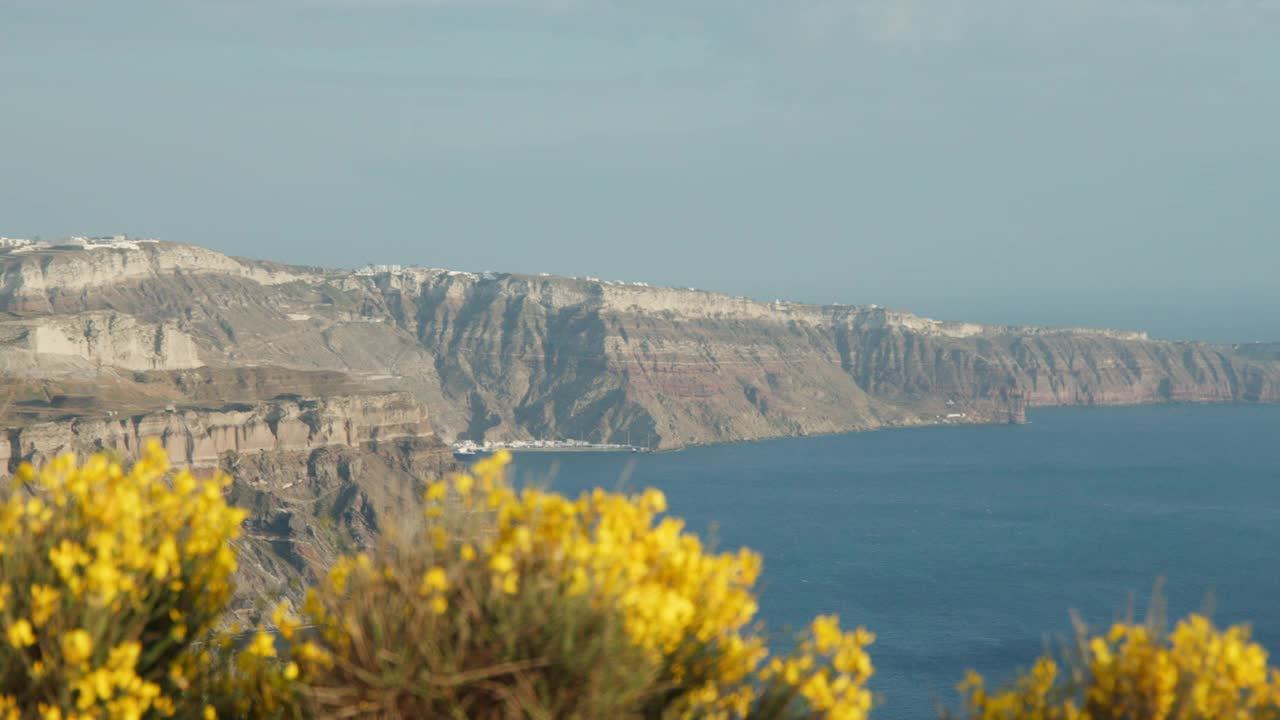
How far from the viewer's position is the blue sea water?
8056 centimetres

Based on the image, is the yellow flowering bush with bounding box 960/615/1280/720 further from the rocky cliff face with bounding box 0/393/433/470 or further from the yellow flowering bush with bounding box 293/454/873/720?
the rocky cliff face with bounding box 0/393/433/470

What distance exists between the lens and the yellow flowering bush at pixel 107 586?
698 centimetres

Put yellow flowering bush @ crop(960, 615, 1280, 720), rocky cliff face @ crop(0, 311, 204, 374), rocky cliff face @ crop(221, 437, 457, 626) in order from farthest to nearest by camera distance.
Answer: rocky cliff face @ crop(0, 311, 204, 374)
rocky cliff face @ crop(221, 437, 457, 626)
yellow flowering bush @ crop(960, 615, 1280, 720)

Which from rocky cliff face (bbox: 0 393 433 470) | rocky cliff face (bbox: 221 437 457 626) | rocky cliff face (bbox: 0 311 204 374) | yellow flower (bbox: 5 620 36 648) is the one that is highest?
yellow flower (bbox: 5 620 36 648)

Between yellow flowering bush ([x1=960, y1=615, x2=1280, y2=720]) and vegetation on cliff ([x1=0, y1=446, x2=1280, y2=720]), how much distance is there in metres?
0.01

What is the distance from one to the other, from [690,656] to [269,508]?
331 ft

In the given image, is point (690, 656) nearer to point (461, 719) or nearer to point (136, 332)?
point (461, 719)

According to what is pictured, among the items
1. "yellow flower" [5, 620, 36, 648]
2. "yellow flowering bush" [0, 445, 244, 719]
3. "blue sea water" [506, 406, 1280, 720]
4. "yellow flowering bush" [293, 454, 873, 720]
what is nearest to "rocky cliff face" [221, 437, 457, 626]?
"blue sea water" [506, 406, 1280, 720]

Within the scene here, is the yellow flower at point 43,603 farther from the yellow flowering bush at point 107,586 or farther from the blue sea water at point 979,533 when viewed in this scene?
the blue sea water at point 979,533

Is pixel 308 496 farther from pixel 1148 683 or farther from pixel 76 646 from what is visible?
pixel 1148 683

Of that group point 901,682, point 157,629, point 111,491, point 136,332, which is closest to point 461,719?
point 157,629

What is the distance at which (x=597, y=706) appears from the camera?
672 centimetres

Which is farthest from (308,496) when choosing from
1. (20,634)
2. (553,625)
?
(553,625)

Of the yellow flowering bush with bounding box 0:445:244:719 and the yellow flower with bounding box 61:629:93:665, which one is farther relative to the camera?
the yellow flowering bush with bounding box 0:445:244:719
